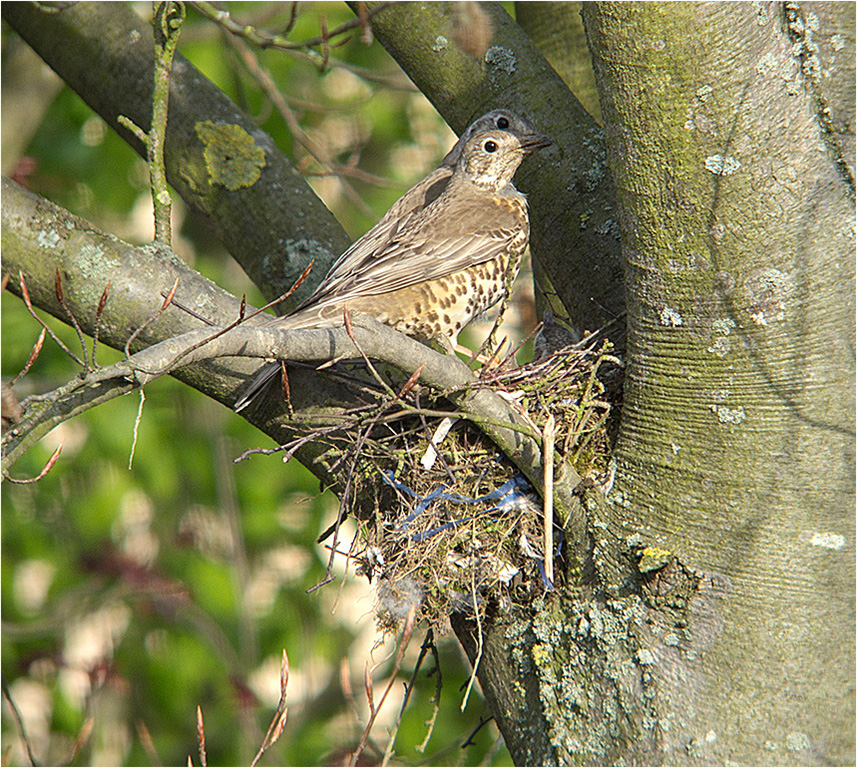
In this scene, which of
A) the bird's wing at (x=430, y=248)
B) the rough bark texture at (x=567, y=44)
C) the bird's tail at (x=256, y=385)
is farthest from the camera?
the rough bark texture at (x=567, y=44)

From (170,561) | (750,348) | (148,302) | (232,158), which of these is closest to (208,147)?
(232,158)

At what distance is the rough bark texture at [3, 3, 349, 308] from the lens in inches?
116

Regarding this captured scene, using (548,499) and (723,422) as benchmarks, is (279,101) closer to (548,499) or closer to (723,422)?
(548,499)

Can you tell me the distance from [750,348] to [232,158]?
1.82 metres

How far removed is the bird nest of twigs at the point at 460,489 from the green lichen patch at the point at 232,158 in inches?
38.1

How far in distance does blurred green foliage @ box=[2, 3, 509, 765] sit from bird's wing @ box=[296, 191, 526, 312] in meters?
1.23

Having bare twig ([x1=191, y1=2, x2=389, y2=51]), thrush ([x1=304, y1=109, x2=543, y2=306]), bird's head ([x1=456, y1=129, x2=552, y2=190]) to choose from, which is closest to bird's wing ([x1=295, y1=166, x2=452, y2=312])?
thrush ([x1=304, y1=109, x2=543, y2=306])

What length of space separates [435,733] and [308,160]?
2.76m

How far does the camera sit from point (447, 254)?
3141mm

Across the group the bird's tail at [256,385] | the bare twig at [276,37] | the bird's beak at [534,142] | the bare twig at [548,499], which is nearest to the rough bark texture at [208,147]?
the bird's tail at [256,385]

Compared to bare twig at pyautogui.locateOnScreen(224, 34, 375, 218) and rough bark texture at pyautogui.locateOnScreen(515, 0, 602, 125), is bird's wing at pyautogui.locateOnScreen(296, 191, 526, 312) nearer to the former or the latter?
rough bark texture at pyautogui.locateOnScreen(515, 0, 602, 125)

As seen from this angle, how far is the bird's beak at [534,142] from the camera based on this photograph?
9.59 ft

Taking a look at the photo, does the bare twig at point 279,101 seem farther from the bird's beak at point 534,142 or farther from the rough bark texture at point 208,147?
the bird's beak at point 534,142

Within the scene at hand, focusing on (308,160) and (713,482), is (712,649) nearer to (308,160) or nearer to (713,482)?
(713,482)
